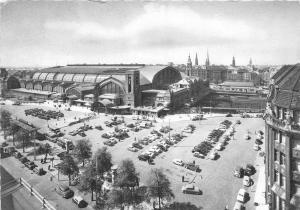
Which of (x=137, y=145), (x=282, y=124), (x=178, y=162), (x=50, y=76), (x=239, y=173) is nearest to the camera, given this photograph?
(x=282, y=124)

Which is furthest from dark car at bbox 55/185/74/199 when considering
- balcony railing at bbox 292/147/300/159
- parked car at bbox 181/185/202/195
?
balcony railing at bbox 292/147/300/159

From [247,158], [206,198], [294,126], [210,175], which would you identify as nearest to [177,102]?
[247,158]

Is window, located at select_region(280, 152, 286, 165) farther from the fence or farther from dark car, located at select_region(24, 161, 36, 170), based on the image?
dark car, located at select_region(24, 161, 36, 170)

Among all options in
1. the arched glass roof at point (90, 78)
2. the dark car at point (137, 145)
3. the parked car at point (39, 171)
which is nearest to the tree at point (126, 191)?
the parked car at point (39, 171)

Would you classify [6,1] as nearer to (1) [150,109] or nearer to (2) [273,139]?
(2) [273,139]

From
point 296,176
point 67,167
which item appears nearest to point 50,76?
point 67,167

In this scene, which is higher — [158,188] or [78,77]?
[78,77]

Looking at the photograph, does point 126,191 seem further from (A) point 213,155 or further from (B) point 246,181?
(A) point 213,155
